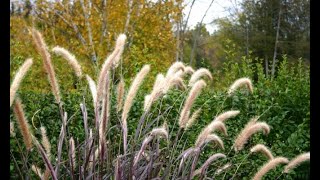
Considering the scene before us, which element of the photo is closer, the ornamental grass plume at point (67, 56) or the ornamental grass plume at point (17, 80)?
the ornamental grass plume at point (17, 80)

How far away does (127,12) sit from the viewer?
10531mm

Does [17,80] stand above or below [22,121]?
above

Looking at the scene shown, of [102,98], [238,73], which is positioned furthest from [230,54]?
[102,98]

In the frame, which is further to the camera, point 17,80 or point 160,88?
point 160,88

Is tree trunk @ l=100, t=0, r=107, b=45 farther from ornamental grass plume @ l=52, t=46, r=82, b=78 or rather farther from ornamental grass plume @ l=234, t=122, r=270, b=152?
ornamental grass plume @ l=234, t=122, r=270, b=152

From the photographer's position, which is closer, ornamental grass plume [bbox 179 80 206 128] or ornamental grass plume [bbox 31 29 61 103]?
ornamental grass plume [bbox 31 29 61 103]

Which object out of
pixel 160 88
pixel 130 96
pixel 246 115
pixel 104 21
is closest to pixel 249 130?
pixel 160 88

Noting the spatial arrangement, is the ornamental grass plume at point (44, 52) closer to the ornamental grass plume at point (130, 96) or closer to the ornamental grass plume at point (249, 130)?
the ornamental grass plume at point (130, 96)

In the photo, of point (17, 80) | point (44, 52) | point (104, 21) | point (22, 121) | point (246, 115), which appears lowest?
point (246, 115)

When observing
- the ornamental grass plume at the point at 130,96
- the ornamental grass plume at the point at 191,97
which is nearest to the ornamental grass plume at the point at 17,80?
the ornamental grass plume at the point at 130,96

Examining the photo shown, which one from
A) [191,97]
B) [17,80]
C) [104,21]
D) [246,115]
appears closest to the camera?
[17,80]

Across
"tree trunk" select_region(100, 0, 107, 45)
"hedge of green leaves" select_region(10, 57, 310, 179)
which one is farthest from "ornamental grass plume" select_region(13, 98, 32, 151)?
"tree trunk" select_region(100, 0, 107, 45)

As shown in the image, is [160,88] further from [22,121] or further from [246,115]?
[246,115]

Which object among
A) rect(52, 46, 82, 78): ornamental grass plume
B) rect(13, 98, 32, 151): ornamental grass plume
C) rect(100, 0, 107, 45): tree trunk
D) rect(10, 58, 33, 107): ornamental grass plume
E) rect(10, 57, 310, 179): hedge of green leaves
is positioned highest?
rect(100, 0, 107, 45): tree trunk
